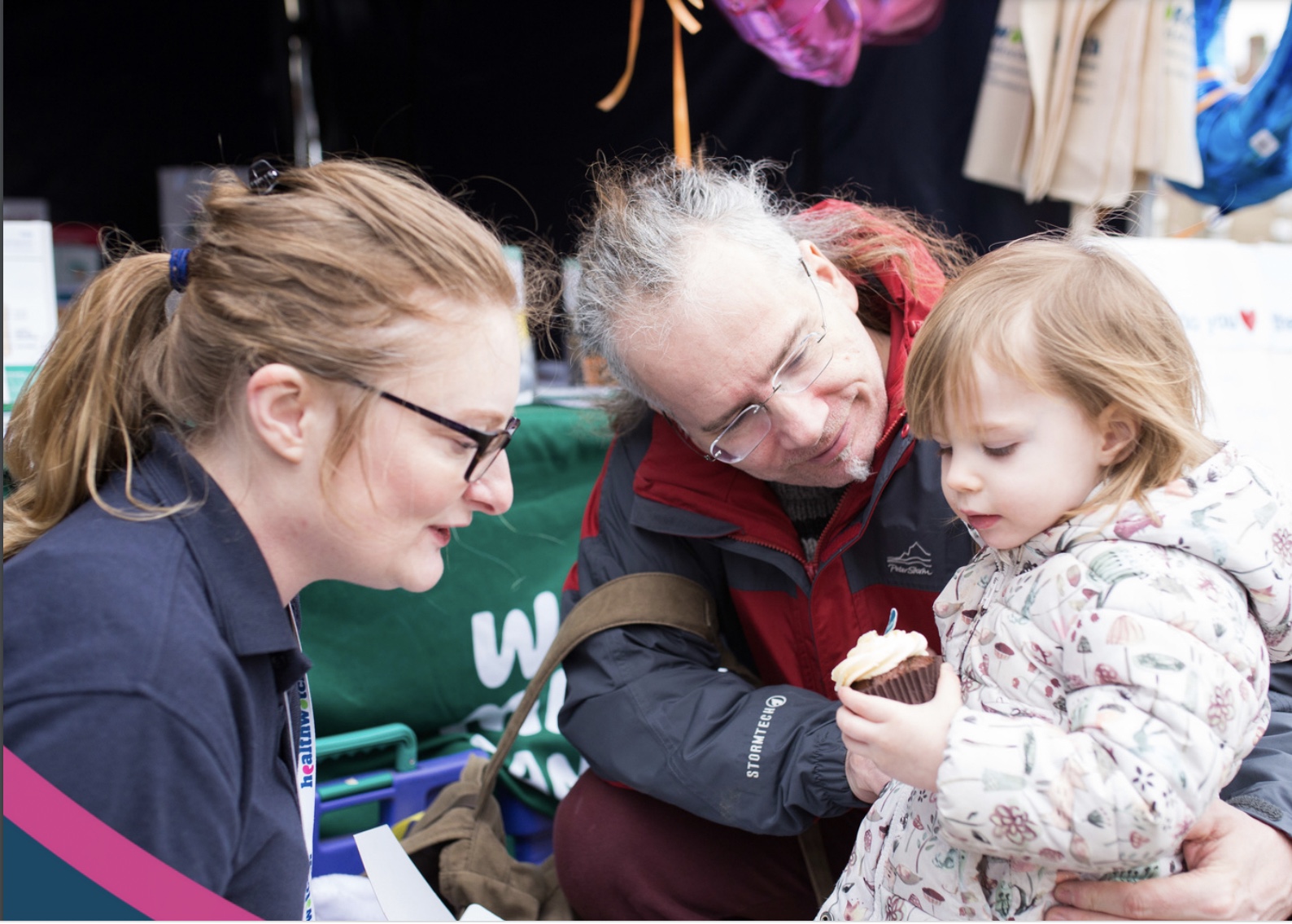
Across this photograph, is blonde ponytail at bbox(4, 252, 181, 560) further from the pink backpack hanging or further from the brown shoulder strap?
the pink backpack hanging

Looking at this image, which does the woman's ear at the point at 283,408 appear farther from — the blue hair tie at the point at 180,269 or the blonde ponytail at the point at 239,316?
the blue hair tie at the point at 180,269

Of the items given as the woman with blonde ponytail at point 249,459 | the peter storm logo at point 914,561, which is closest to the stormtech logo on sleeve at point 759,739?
the peter storm logo at point 914,561

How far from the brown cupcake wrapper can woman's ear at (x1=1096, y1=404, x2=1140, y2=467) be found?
0.33m

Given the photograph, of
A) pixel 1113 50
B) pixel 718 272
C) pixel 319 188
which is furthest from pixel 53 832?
pixel 1113 50

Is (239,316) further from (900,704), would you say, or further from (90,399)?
(900,704)

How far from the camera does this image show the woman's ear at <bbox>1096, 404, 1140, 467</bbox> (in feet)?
3.83

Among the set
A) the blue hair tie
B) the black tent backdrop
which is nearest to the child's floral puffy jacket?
the blue hair tie

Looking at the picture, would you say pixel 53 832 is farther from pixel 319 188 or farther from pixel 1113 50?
pixel 1113 50

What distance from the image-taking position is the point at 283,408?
112 centimetres

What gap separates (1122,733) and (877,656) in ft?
0.87

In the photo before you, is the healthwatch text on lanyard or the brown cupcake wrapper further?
the healthwatch text on lanyard

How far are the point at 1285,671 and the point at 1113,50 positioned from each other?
1936 millimetres

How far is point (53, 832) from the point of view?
916 millimetres

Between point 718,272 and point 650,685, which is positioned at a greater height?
point 718,272
